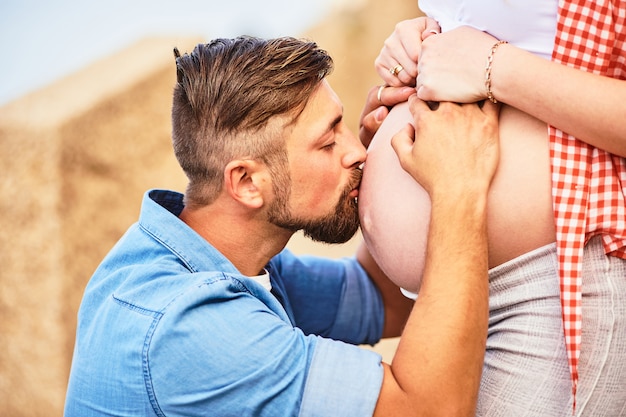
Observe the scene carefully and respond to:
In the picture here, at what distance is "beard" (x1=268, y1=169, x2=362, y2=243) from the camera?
1.47m

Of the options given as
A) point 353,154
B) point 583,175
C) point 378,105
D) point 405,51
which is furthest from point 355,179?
point 583,175

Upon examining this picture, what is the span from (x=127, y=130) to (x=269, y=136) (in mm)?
1689

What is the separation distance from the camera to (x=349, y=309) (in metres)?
1.80

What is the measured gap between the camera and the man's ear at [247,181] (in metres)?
1.46

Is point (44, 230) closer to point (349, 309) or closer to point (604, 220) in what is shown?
point (349, 309)

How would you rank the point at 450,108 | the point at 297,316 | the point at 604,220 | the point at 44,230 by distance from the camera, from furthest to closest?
the point at 44,230, the point at 297,316, the point at 450,108, the point at 604,220

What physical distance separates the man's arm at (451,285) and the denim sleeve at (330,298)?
2.00 feet

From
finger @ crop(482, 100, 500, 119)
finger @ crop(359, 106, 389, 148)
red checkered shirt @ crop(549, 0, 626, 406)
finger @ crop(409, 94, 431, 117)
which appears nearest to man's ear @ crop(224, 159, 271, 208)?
finger @ crop(359, 106, 389, 148)

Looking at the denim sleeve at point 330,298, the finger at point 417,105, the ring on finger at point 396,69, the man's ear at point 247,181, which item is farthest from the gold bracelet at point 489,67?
the denim sleeve at point 330,298

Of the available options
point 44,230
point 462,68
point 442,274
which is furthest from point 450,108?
point 44,230

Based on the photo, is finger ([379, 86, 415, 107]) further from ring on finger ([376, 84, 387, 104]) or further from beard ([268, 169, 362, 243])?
beard ([268, 169, 362, 243])

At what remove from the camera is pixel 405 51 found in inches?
53.9

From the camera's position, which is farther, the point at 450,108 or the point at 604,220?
the point at 450,108

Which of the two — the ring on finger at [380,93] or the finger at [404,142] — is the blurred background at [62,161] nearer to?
the ring on finger at [380,93]
